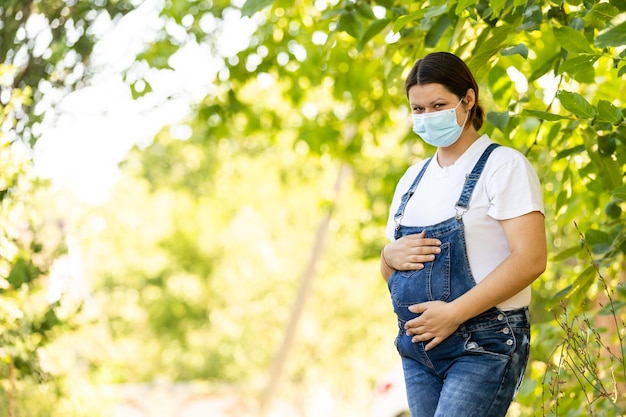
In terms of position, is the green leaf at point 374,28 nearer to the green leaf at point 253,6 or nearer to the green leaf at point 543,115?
the green leaf at point 253,6

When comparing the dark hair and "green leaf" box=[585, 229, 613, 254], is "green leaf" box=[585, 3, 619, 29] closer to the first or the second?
the dark hair

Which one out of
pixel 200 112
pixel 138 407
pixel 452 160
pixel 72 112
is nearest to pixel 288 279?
pixel 138 407

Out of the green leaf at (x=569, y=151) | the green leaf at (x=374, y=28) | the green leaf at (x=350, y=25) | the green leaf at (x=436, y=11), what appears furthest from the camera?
the green leaf at (x=350, y=25)

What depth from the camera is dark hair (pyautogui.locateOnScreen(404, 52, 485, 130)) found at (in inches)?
105

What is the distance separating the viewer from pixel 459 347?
8.37ft

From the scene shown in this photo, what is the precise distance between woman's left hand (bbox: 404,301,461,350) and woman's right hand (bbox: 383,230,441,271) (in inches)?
5.0

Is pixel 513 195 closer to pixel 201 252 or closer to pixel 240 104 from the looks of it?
pixel 240 104

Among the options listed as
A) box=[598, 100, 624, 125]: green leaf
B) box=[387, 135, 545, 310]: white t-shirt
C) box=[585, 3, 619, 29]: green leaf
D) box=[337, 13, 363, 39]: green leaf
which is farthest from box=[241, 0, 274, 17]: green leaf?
box=[598, 100, 624, 125]: green leaf

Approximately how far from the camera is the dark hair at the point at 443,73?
8.74ft

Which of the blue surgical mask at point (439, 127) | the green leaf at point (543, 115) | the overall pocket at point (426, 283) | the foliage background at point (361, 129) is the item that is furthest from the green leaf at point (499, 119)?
the overall pocket at point (426, 283)

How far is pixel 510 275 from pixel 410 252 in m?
0.33

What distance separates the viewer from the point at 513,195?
→ 252cm

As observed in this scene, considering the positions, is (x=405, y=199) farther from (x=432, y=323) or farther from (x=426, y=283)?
(x=432, y=323)

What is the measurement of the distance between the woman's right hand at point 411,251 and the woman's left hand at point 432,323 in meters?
0.13
